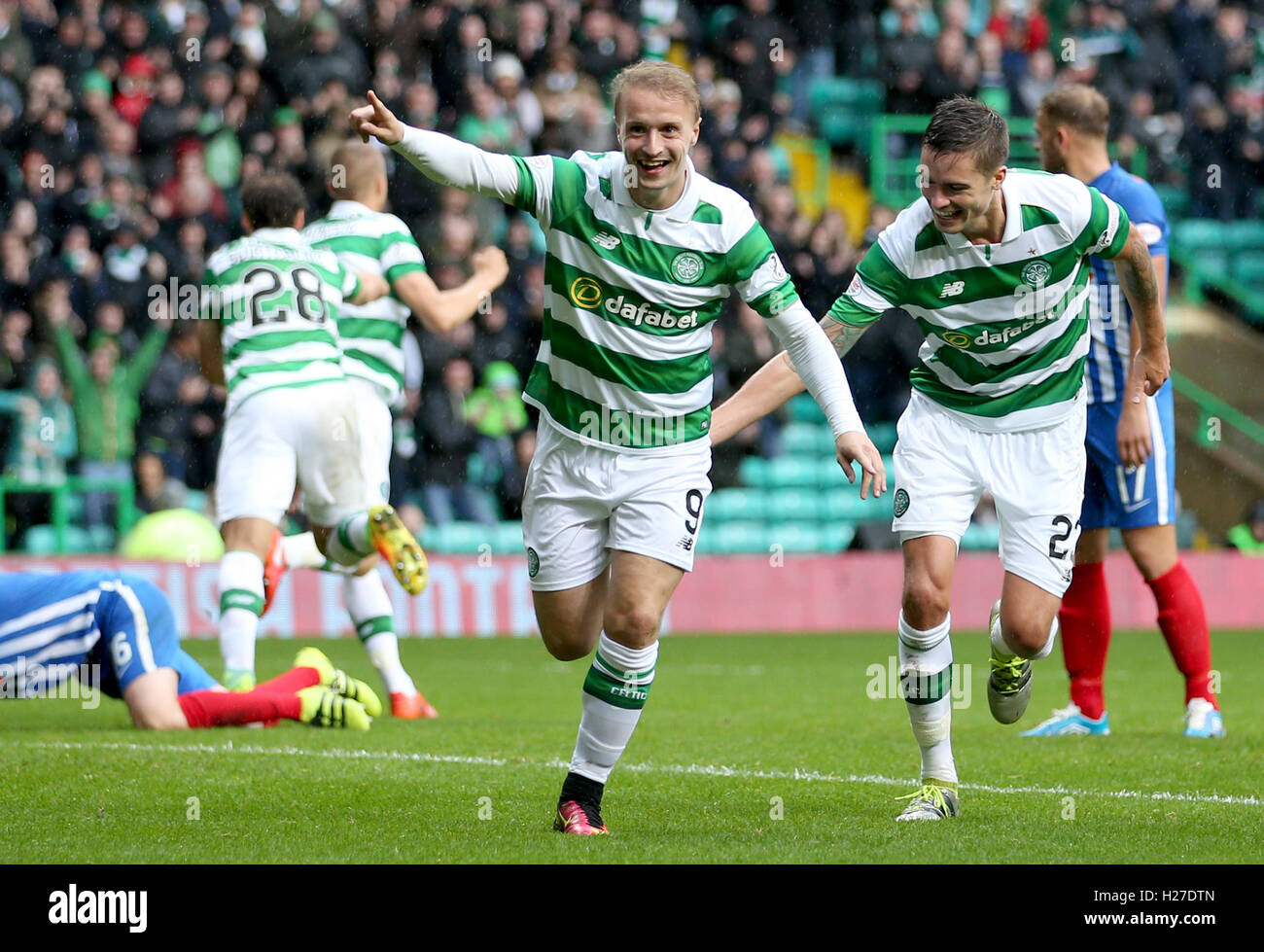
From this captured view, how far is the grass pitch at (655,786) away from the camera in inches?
185

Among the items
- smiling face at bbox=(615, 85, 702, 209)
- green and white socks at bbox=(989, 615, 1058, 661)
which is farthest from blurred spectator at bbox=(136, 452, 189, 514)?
smiling face at bbox=(615, 85, 702, 209)

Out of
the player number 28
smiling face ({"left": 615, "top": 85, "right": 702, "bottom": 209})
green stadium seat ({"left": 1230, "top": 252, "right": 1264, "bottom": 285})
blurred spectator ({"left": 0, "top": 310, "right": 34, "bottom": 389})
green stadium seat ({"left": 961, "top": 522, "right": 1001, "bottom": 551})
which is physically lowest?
green stadium seat ({"left": 961, "top": 522, "right": 1001, "bottom": 551})

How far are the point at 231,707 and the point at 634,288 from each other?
10.6 feet

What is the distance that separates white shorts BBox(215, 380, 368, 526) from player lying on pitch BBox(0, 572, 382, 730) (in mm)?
724

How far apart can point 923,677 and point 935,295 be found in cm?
117

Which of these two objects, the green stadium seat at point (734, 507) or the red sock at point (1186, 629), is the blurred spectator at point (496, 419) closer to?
the green stadium seat at point (734, 507)

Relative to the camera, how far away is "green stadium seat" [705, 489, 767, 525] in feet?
55.3

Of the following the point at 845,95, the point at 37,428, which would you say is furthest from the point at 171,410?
the point at 845,95

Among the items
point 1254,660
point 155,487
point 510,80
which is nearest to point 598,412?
point 1254,660

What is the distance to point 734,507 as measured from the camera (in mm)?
16844

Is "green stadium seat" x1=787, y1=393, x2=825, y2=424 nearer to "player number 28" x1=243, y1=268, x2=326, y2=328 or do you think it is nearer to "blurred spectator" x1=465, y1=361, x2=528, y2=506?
"blurred spectator" x1=465, y1=361, x2=528, y2=506

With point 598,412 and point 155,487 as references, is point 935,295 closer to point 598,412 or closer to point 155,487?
point 598,412

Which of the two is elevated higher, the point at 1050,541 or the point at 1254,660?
the point at 1050,541
